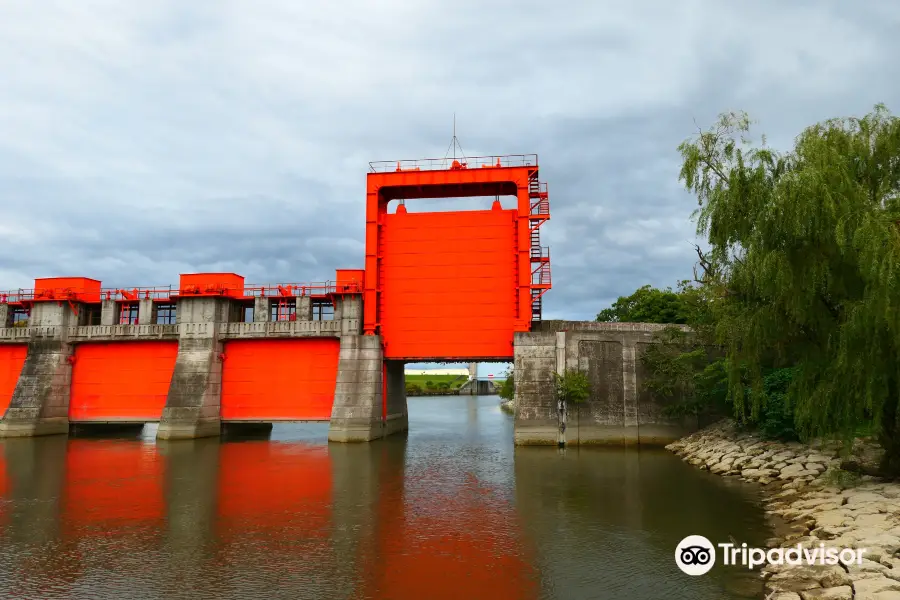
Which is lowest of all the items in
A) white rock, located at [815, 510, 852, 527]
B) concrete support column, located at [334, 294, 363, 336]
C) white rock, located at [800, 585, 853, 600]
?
white rock, located at [800, 585, 853, 600]

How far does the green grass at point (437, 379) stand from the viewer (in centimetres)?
13788

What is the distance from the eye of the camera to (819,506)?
1730cm

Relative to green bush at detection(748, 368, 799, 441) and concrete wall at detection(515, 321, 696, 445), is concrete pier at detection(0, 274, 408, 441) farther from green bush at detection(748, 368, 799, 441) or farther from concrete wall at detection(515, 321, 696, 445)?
green bush at detection(748, 368, 799, 441)

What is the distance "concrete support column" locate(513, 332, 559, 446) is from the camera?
3403 cm

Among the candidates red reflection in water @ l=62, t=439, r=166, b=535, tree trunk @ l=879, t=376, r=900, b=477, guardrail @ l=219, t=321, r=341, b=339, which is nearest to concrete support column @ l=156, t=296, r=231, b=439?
guardrail @ l=219, t=321, r=341, b=339

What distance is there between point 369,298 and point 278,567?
25224 millimetres

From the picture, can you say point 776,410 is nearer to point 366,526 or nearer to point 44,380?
point 366,526

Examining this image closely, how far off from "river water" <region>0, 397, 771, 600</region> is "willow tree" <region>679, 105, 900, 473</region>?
479 cm

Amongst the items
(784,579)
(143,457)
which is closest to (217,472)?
(143,457)

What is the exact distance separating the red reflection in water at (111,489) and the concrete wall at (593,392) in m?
19.7

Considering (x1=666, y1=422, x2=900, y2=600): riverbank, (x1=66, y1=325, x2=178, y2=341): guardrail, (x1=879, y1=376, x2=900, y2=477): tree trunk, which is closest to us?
(x1=666, y1=422, x2=900, y2=600): riverbank

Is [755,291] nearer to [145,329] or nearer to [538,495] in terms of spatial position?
[538,495]

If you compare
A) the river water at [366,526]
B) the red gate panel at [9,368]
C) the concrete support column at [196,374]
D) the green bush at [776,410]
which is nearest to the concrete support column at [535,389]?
the river water at [366,526]

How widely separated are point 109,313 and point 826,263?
43.8m
